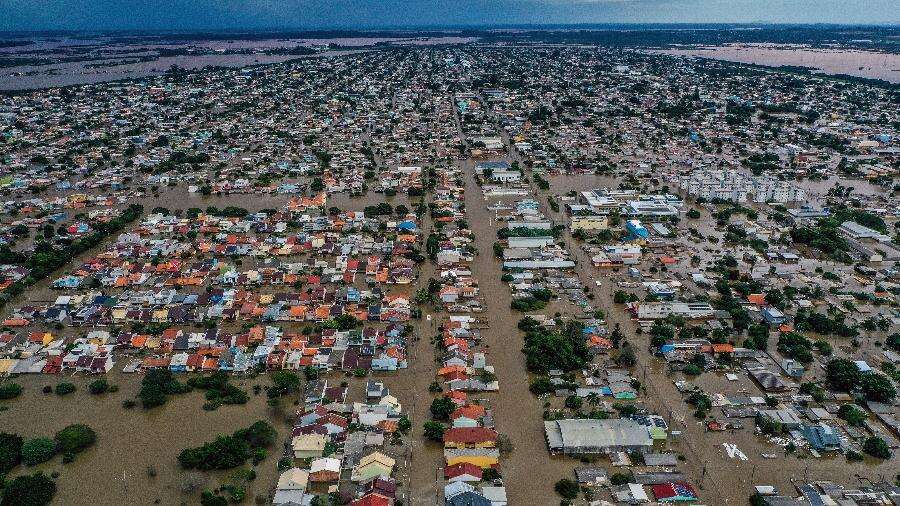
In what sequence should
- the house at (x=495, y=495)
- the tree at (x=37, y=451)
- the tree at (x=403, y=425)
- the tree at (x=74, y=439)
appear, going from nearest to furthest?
1. the house at (x=495, y=495)
2. the tree at (x=37, y=451)
3. the tree at (x=74, y=439)
4. the tree at (x=403, y=425)

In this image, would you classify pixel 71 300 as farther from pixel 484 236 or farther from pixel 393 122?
pixel 393 122

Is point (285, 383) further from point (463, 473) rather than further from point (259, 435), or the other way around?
point (463, 473)

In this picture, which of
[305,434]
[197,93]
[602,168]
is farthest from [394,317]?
[197,93]

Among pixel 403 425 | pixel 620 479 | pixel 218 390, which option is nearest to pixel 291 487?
pixel 403 425

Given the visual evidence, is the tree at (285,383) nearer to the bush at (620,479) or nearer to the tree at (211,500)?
the tree at (211,500)

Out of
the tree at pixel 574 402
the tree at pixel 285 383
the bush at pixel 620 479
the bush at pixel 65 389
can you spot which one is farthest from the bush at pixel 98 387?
the bush at pixel 620 479

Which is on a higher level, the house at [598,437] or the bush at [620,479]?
the house at [598,437]

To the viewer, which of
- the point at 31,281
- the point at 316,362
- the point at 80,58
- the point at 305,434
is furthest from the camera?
the point at 80,58
